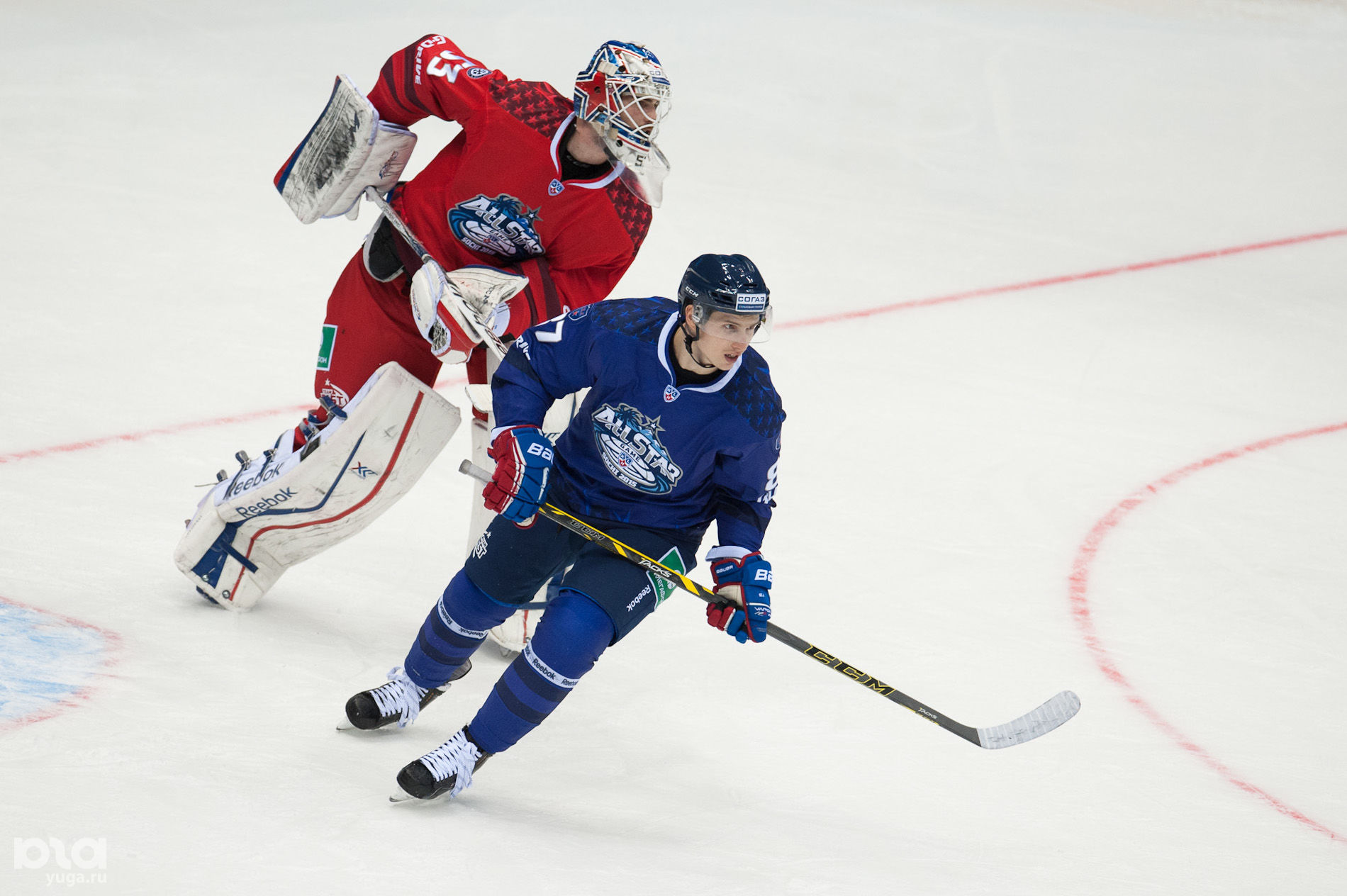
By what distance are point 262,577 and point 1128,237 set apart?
16.3 feet

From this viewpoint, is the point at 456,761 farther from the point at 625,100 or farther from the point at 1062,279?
the point at 1062,279

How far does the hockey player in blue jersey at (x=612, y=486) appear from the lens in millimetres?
2430

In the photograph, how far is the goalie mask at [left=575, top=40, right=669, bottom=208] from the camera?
9.43 feet

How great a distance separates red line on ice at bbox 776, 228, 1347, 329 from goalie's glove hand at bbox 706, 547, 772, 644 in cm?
307

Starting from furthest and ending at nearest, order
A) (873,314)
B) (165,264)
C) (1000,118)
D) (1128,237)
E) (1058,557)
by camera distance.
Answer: (1000,118) < (1128,237) < (873,314) < (165,264) < (1058,557)

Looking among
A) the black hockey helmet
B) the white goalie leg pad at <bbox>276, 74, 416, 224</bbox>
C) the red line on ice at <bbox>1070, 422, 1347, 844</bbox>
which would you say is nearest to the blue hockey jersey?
the black hockey helmet

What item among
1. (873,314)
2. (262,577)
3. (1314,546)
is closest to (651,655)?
(262,577)

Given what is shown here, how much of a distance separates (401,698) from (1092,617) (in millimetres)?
1907

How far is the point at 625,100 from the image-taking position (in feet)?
9.47

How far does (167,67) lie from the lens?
23.5ft

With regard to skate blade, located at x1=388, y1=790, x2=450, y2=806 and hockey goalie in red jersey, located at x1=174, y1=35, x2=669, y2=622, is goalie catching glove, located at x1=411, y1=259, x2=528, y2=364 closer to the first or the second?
hockey goalie in red jersey, located at x1=174, y1=35, x2=669, y2=622

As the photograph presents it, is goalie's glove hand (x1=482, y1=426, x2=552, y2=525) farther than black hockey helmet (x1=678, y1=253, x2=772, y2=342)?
Yes

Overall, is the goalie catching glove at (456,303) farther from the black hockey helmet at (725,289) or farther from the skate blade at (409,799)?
the skate blade at (409,799)

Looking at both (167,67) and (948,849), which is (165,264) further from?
(948,849)
